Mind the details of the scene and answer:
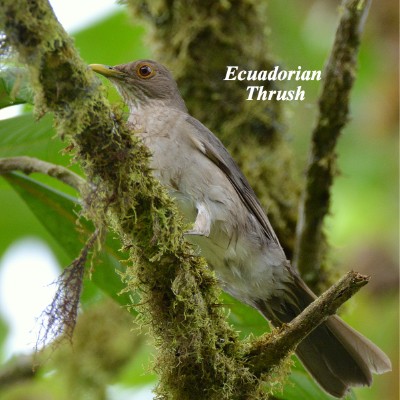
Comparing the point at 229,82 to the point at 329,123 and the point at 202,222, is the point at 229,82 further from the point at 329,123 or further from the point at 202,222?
the point at 202,222

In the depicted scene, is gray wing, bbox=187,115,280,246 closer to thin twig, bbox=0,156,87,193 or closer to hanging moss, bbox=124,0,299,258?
hanging moss, bbox=124,0,299,258

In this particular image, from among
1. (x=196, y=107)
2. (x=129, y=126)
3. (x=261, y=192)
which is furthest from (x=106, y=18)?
(x=129, y=126)

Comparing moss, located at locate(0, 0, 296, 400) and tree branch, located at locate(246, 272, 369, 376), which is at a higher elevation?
moss, located at locate(0, 0, 296, 400)

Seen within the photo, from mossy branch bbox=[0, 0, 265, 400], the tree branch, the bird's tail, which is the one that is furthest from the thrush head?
A: the tree branch

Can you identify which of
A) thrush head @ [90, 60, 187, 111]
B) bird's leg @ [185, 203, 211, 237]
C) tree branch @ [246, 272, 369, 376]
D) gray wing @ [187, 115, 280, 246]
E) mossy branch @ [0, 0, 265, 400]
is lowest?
tree branch @ [246, 272, 369, 376]

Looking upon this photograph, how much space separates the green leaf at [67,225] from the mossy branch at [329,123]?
1.27 meters

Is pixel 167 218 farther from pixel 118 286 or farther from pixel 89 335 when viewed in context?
pixel 89 335

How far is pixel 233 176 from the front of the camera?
16.1ft

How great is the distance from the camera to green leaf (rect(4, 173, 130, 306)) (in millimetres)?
4395

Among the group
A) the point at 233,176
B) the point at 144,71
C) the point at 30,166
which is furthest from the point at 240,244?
the point at 144,71

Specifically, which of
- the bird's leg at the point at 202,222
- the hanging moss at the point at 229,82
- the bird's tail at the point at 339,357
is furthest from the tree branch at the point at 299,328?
the hanging moss at the point at 229,82

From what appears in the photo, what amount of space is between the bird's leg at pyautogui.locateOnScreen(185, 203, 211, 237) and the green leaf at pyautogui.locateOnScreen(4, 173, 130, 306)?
449mm

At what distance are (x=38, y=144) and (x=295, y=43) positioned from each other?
3.64 m

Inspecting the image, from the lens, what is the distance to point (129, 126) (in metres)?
3.18
